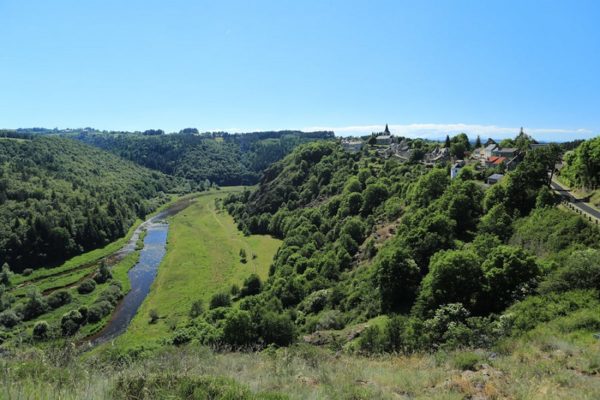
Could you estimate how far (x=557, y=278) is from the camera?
21.4 metres

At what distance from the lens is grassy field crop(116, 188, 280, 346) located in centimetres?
4600

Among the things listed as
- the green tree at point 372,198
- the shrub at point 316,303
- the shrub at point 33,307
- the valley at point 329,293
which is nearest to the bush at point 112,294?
the valley at point 329,293

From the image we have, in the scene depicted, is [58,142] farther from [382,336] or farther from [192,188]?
[382,336]

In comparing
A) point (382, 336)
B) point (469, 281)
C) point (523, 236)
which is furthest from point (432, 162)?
point (382, 336)

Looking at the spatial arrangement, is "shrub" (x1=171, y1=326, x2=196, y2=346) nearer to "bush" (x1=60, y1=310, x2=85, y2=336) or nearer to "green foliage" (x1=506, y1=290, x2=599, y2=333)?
"bush" (x1=60, y1=310, x2=85, y2=336)

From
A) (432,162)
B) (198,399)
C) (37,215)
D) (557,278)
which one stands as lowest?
(37,215)

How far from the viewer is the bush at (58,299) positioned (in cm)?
4909

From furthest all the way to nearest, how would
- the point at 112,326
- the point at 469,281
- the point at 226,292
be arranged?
the point at 226,292, the point at 112,326, the point at 469,281

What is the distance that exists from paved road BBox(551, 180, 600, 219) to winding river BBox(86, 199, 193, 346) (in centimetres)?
3720

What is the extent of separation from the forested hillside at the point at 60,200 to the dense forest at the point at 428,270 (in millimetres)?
45462

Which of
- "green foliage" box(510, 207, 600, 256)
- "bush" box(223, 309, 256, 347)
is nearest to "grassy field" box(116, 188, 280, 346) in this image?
"bush" box(223, 309, 256, 347)

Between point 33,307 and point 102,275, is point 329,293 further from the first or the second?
point 102,275

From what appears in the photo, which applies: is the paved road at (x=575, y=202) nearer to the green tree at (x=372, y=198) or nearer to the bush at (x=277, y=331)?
the bush at (x=277, y=331)

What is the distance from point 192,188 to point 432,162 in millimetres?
121003
